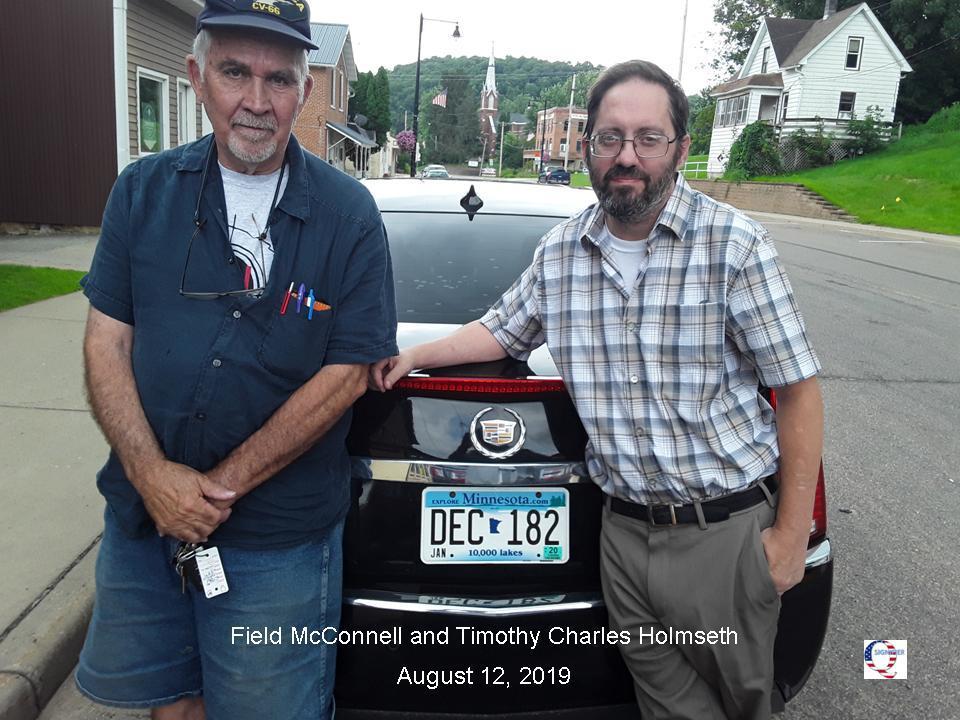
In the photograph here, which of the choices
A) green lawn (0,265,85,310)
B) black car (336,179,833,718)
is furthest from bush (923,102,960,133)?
black car (336,179,833,718)

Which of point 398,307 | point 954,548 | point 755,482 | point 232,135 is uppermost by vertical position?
point 232,135

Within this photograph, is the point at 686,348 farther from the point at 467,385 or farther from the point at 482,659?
the point at 482,659

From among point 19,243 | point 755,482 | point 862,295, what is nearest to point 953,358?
point 862,295

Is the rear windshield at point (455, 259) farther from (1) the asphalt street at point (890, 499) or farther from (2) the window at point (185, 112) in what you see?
(2) the window at point (185, 112)

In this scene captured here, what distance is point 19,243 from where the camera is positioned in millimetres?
12781

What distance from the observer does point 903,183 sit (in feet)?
102

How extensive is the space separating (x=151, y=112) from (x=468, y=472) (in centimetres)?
1532

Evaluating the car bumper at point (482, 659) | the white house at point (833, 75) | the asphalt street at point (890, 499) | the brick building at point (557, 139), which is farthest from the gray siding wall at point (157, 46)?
the brick building at point (557, 139)

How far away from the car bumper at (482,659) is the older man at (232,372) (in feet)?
0.54

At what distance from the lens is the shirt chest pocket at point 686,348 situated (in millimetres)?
1962

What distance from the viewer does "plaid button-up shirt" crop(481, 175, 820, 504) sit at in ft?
6.36

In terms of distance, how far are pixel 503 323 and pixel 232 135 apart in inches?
34.4

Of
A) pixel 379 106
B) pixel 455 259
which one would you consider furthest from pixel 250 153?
pixel 379 106

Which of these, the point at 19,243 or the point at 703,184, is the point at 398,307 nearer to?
the point at 19,243
